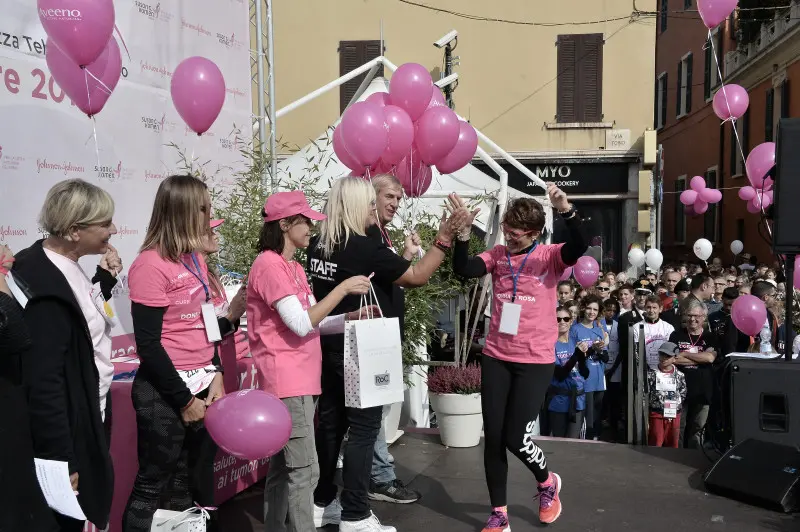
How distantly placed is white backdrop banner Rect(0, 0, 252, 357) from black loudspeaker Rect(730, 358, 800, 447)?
12.9ft

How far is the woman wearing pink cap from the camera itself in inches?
129

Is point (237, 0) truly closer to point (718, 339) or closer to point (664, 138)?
point (718, 339)

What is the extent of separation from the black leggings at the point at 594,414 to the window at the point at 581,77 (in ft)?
38.5

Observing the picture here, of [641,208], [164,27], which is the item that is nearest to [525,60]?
[641,208]

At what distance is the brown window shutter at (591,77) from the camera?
1702 centimetres

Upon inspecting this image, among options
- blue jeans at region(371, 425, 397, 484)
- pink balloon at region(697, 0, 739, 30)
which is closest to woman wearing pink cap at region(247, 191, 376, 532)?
blue jeans at region(371, 425, 397, 484)

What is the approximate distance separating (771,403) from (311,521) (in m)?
3.27

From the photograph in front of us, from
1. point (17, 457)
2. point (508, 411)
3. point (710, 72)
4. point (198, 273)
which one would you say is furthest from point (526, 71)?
point (17, 457)

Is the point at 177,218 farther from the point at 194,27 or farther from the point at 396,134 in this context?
the point at 194,27

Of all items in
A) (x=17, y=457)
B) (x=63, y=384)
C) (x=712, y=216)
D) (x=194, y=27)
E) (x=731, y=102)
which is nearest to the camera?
(x=17, y=457)

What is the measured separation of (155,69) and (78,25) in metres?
1.95

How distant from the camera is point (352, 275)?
367 cm

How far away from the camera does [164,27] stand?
5.83 m

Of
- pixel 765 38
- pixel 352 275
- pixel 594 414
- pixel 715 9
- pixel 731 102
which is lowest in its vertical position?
pixel 594 414
